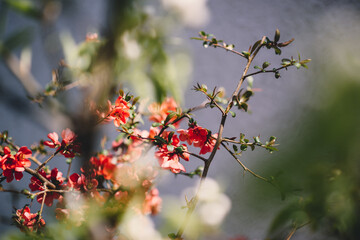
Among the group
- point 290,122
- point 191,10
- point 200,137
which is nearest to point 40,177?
point 200,137

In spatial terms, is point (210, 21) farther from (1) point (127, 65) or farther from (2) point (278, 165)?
(2) point (278, 165)

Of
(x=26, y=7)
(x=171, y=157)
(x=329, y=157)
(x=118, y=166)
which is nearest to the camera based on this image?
(x=329, y=157)

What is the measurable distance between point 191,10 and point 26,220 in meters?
0.58

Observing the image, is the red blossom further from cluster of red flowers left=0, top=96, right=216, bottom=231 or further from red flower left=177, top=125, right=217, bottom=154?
red flower left=177, top=125, right=217, bottom=154

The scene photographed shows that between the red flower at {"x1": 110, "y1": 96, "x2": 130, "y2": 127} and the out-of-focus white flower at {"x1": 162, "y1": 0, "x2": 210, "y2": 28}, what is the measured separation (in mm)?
296

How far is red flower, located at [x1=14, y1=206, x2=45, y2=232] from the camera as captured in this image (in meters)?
0.43

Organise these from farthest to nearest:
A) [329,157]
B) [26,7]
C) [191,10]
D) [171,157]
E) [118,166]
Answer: [191,10], [118,166], [171,157], [26,7], [329,157]

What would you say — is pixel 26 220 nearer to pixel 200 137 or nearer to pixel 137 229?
pixel 137 229

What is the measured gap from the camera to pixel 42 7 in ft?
0.83

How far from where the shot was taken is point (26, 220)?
0.46 m

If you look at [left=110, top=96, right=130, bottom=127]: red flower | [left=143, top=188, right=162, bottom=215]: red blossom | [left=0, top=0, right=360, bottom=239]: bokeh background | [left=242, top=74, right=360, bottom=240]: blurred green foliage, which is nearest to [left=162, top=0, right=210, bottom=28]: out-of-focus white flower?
[left=0, top=0, right=360, bottom=239]: bokeh background

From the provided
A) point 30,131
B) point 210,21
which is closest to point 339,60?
point 210,21

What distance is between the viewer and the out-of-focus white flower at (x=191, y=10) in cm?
62

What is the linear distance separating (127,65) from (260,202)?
0.37 meters
